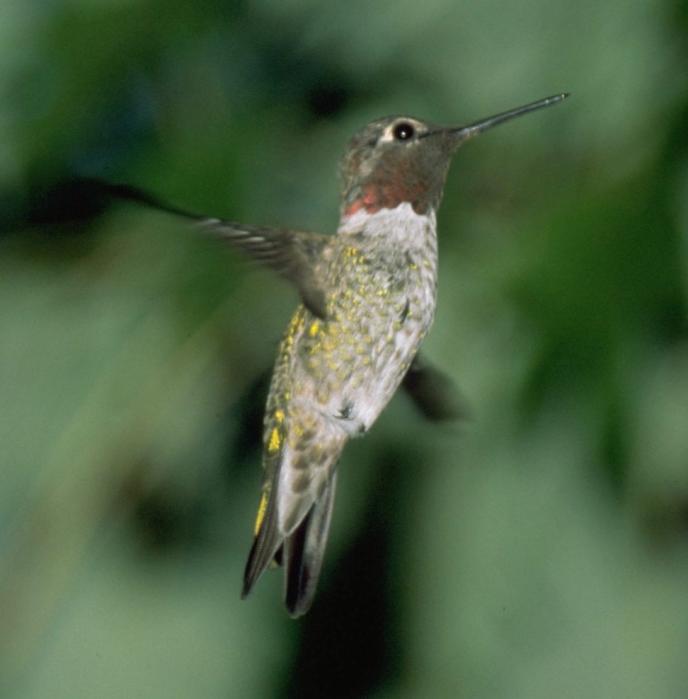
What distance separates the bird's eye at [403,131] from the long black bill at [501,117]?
0.12 ft

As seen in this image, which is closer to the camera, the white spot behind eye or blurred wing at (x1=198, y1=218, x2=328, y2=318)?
blurred wing at (x1=198, y1=218, x2=328, y2=318)

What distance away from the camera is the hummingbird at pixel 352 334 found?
77cm

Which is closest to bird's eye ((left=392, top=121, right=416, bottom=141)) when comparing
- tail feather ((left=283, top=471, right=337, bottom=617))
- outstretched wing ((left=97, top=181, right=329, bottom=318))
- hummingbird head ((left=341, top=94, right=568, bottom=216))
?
hummingbird head ((left=341, top=94, right=568, bottom=216))

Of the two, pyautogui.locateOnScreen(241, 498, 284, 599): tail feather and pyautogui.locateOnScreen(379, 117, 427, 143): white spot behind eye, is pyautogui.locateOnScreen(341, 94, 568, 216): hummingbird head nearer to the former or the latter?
pyautogui.locateOnScreen(379, 117, 427, 143): white spot behind eye

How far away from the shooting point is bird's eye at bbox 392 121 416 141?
84cm

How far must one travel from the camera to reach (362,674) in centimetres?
153

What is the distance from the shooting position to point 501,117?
719mm

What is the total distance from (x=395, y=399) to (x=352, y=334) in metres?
0.38

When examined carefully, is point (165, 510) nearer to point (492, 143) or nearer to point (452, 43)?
point (492, 143)

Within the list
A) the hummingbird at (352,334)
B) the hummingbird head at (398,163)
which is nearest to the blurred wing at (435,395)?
the hummingbird at (352,334)

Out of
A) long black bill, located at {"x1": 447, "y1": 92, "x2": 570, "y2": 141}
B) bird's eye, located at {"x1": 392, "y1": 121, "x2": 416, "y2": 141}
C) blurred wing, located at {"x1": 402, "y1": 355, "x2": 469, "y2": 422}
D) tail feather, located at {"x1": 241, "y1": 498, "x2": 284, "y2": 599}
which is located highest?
bird's eye, located at {"x1": 392, "y1": 121, "x2": 416, "y2": 141}

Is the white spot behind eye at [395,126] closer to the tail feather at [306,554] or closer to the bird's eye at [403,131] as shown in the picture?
the bird's eye at [403,131]

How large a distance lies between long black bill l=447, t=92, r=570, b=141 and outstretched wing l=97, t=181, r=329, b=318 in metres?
0.12

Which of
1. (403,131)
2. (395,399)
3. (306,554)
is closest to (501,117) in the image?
(403,131)
